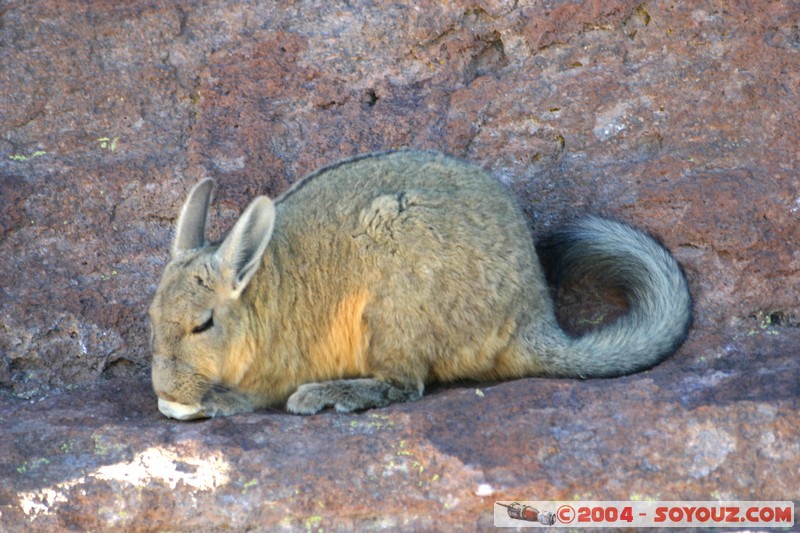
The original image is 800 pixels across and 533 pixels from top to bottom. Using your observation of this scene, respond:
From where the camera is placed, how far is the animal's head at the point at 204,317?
4.77 m

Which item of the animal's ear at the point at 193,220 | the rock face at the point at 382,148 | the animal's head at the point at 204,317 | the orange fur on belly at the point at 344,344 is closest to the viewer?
the rock face at the point at 382,148

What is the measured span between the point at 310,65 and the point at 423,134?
921 millimetres

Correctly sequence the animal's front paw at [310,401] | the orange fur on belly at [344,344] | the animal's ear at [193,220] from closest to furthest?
1. the animal's front paw at [310,401]
2. the orange fur on belly at [344,344]
3. the animal's ear at [193,220]

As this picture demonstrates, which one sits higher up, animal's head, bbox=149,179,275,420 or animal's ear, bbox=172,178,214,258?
animal's ear, bbox=172,178,214,258

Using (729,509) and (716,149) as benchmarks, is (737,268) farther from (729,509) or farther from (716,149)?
(729,509)

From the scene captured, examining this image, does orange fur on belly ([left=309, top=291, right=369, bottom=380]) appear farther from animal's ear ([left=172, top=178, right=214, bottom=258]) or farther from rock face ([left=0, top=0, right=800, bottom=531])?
animal's ear ([left=172, top=178, right=214, bottom=258])

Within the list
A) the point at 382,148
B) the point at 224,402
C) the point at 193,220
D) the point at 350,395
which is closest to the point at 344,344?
the point at 350,395

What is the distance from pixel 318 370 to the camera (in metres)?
5.22

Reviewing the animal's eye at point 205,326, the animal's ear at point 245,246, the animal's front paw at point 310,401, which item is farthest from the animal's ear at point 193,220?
the animal's front paw at point 310,401

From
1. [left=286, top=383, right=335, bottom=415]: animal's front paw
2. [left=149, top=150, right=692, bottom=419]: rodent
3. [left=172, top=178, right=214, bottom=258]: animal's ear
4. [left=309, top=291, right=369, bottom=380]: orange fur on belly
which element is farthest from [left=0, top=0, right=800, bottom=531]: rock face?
[left=172, top=178, right=214, bottom=258]: animal's ear

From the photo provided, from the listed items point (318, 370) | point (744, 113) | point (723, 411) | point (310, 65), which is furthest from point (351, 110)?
point (723, 411)

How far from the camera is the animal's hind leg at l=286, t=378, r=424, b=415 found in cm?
485

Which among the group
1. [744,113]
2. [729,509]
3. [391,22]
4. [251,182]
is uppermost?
[391,22]

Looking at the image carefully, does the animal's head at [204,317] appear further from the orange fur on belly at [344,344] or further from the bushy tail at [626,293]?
the bushy tail at [626,293]
